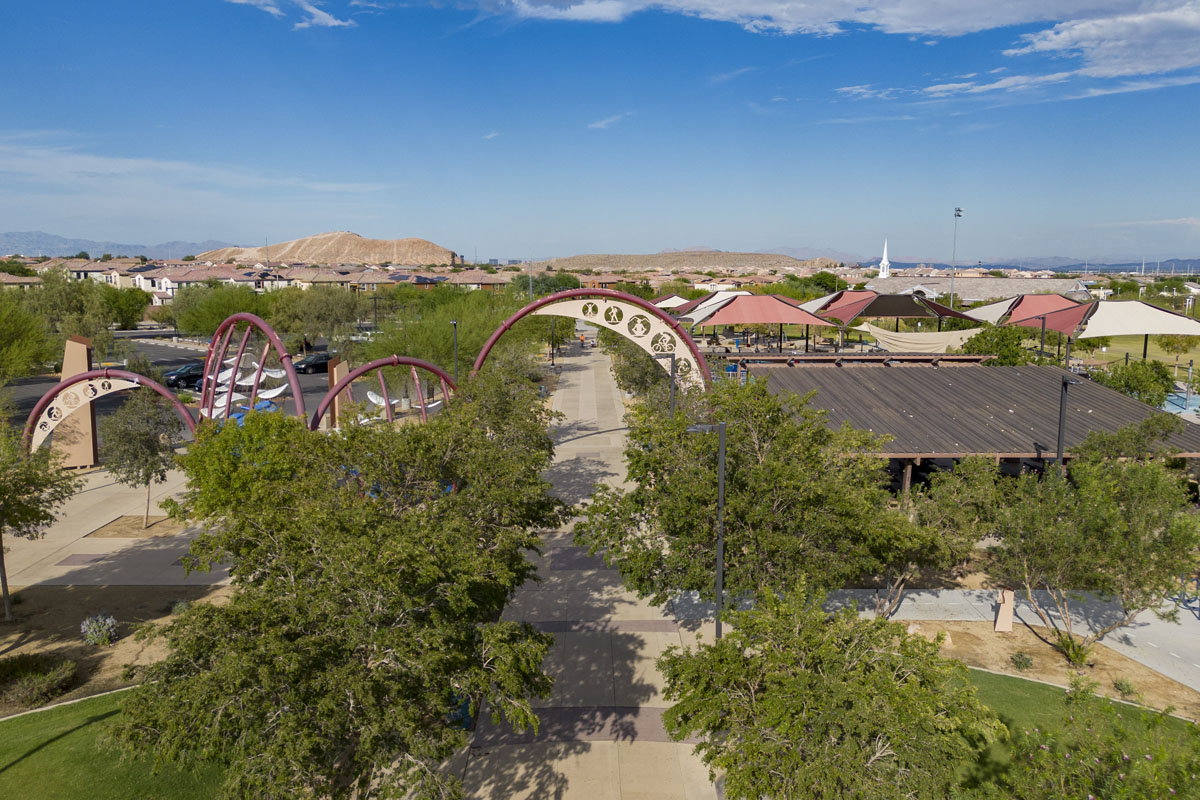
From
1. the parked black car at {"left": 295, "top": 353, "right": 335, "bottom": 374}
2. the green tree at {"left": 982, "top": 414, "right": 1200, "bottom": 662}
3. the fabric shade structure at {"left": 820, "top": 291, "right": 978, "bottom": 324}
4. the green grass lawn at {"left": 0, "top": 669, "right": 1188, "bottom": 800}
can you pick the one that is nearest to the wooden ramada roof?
the green tree at {"left": 982, "top": 414, "right": 1200, "bottom": 662}

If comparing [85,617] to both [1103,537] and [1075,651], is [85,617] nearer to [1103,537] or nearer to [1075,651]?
[1075,651]

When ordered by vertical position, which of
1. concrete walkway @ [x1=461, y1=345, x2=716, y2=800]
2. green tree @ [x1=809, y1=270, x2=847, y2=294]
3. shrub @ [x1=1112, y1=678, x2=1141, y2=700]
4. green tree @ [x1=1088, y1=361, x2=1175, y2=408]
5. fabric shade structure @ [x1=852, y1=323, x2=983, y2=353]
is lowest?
concrete walkway @ [x1=461, y1=345, x2=716, y2=800]

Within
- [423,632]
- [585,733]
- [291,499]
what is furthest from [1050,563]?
[291,499]

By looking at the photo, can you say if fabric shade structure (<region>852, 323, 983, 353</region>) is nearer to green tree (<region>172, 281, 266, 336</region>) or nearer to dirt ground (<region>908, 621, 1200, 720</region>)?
dirt ground (<region>908, 621, 1200, 720</region>)

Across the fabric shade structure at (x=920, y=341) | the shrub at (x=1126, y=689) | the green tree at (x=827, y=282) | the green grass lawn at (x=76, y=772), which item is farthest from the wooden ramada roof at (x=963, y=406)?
the green tree at (x=827, y=282)

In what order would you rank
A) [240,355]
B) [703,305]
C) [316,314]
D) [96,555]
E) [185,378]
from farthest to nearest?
1. [316,314]
2. [185,378]
3. [703,305]
4. [240,355]
5. [96,555]

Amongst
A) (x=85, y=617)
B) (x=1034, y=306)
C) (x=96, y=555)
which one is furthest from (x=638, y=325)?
(x=1034, y=306)
